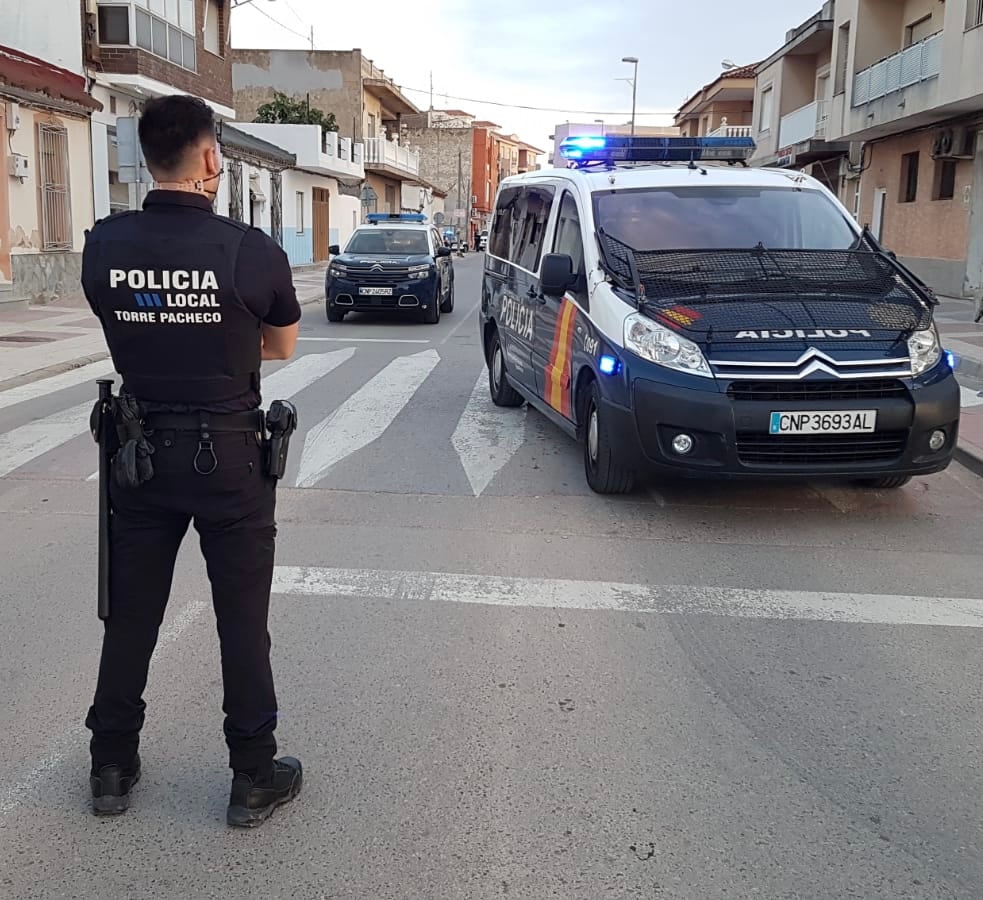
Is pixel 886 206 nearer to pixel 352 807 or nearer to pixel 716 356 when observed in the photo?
pixel 716 356

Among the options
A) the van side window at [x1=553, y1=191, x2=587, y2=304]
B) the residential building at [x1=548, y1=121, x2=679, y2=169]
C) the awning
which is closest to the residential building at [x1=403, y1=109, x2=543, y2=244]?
the residential building at [x1=548, y1=121, x2=679, y2=169]

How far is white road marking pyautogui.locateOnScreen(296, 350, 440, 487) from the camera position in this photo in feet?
25.3

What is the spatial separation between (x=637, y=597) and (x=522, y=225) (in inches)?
187

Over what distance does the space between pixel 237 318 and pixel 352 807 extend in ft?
4.77

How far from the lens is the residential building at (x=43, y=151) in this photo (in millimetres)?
17984

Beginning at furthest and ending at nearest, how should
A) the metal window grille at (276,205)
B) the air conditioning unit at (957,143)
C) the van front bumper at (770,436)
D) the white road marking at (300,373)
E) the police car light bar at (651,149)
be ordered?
the metal window grille at (276,205), the air conditioning unit at (957,143), the white road marking at (300,373), the police car light bar at (651,149), the van front bumper at (770,436)

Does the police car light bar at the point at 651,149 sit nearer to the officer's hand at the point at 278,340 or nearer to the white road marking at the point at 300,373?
the white road marking at the point at 300,373

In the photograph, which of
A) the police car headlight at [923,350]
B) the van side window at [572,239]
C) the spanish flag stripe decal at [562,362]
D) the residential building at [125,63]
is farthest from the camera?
the residential building at [125,63]

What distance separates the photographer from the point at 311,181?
39.5m

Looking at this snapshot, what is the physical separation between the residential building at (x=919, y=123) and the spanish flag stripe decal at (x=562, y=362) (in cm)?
1529

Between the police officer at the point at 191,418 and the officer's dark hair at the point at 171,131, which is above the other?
the officer's dark hair at the point at 171,131

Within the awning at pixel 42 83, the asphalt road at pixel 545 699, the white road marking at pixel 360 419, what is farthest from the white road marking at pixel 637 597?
the awning at pixel 42 83

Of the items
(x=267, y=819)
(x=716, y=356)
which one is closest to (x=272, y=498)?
(x=267, y=819)

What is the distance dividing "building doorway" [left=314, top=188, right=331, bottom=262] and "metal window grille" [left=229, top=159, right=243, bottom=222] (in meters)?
10.8
